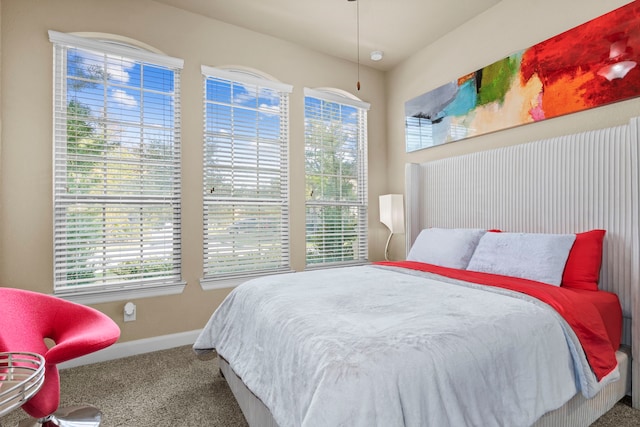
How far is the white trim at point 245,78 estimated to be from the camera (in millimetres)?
3123

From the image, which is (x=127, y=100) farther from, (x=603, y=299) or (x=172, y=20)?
(x=603, y=299)

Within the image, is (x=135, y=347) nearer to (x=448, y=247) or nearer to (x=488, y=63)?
(x=448, y=247)

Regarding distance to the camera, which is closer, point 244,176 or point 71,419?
point 71,419

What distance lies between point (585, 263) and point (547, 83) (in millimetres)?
1459

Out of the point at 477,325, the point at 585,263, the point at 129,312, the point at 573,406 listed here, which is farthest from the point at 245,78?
the point at 573,406

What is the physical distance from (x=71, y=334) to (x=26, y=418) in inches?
26.9

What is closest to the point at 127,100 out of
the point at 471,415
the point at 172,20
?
the point at 172,20

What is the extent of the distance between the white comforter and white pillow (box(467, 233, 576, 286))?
1.54ft

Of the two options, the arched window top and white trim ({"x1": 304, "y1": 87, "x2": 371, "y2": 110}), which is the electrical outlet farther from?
white trim ({"x1": 304, "y1": 87, "x2": 371, "y2": 110})

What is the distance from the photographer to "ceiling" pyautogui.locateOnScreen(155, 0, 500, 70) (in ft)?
9.62

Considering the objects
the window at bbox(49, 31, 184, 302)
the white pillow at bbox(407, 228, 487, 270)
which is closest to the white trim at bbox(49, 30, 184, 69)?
the window at bbox(49, 31, 184, 302)

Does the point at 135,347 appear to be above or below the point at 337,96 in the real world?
below

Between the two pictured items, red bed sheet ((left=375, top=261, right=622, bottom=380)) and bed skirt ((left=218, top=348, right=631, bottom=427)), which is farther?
red bed sheet ((left=375, top=261, right=622, bottom=380))

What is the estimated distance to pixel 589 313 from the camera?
169cm
